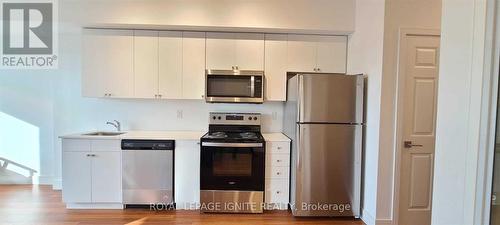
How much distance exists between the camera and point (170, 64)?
336 centimetres

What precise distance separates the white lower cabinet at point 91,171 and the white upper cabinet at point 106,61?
25.4 inches

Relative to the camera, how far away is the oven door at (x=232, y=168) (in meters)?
3.06

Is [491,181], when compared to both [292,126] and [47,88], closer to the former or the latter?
[292,126]

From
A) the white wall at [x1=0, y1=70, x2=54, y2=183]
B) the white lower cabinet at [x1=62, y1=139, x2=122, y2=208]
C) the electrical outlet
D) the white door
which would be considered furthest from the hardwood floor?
the electrical outlet

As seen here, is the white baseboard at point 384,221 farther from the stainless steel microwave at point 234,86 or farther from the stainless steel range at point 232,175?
the stainless steel microwave at point 234,86

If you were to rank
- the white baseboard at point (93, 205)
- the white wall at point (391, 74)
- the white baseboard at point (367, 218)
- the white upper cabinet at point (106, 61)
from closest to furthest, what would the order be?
1. the white wall at point (391, 74)
2. the white baseboard at point (367, 218)
3. the white baseboard at point (93, 205)
4. the white upper cabinet at point (106, 61)

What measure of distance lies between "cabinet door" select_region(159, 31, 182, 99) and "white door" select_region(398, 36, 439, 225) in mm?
2441

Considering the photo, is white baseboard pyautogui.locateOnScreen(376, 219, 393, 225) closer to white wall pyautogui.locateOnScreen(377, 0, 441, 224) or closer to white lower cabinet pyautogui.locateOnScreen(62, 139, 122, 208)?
white wall pyautogui.locateOnScreen(377, 0, 441, 224)

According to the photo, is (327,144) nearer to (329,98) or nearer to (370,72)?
(329,98)

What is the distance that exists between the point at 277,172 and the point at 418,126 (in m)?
1.52

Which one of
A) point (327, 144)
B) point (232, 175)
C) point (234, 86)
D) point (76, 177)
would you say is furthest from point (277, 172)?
point (76, 177)

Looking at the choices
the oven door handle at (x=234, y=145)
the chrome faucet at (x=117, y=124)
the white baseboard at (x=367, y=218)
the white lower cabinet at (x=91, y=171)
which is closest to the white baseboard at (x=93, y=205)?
the white lower cabinet at (x=91, y=171)

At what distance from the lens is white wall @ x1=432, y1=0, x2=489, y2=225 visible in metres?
1.38

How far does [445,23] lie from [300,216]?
226cm
